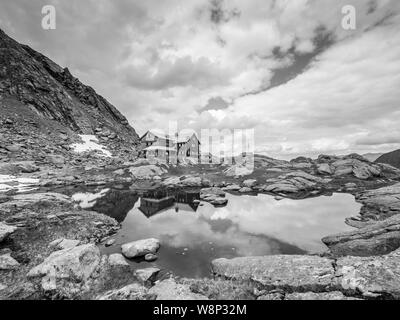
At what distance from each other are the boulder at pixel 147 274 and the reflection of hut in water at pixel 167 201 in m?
15.3

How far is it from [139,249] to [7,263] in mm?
8069

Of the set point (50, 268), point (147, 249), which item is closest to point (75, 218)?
point (147, 249)

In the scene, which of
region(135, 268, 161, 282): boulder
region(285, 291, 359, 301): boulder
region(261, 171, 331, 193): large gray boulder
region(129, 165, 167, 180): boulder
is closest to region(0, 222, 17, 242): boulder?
region(135, 268, 161, 282): boulder

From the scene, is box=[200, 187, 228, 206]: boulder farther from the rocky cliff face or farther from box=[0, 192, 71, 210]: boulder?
the rocky cliff face

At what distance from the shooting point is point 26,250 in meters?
15.0

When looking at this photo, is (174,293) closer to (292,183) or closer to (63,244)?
(63,244)

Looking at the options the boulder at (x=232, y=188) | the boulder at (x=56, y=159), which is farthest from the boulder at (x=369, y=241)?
the boulder at (x=56, y=159)

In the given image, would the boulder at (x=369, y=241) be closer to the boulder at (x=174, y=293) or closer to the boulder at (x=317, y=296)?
the boulder at (x=317, y=296)

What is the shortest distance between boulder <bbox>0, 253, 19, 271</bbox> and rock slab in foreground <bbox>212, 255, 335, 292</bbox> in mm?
12821

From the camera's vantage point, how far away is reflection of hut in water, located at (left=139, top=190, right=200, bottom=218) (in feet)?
104

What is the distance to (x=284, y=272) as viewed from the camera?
11211 mm

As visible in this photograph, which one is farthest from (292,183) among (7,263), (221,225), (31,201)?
(7,263)

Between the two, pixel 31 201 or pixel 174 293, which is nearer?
pixel 174 293

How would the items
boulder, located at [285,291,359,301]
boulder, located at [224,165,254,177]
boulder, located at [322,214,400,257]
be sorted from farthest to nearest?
boulder, located at [224,165,254,177] → boulder, located at [322,214,400,257] → boulder, located at [285,291,359,301]
